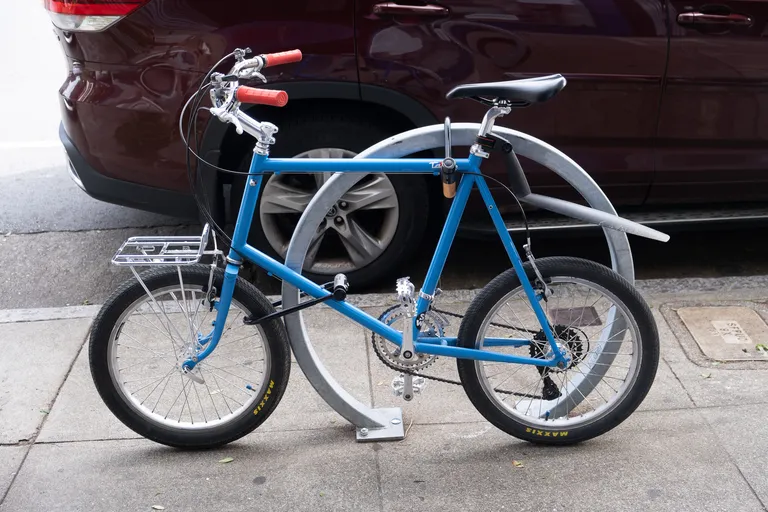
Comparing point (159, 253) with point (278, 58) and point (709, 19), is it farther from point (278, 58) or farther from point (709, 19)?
point (709, 19)

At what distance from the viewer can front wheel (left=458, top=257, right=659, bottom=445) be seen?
306 cm

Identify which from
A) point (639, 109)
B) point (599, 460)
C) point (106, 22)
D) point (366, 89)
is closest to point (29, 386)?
point (106, 22)

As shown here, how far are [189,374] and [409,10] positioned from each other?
1940mm

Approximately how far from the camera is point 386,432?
3.38m

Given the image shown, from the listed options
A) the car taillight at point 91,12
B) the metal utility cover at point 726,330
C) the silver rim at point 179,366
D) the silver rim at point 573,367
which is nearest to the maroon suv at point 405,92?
the car taillight at point 91,12

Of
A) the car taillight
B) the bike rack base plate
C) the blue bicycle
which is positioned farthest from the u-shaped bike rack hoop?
the car taillight

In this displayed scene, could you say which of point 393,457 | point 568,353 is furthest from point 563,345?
point 393,457

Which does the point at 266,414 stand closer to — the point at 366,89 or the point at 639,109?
the point at 366,89

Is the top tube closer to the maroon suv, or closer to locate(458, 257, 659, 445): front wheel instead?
locate(458, 257, 659, 445): front wheel

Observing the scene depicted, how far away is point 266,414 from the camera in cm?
329

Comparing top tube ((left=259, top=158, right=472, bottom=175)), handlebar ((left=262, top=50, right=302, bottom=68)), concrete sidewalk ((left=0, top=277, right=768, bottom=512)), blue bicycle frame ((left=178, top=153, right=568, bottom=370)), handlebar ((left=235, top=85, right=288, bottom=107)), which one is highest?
handlebar ((left=262, top=50, right=302, bottom=68))

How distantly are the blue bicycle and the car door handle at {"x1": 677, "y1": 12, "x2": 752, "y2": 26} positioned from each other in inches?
59.9

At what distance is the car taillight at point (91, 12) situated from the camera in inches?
159

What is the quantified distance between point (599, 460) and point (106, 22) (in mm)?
2917
